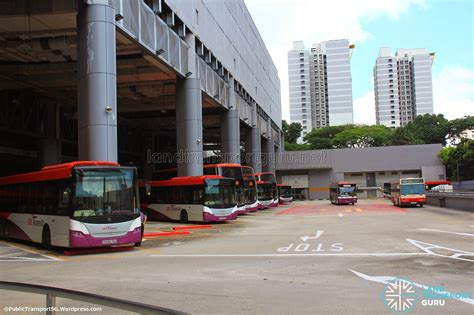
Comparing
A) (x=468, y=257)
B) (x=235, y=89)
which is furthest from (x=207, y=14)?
(x=468, y=257)

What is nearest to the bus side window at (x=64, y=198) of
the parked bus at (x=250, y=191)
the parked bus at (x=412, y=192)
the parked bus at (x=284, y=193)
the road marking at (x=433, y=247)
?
the road marking at (x=433, y=247)

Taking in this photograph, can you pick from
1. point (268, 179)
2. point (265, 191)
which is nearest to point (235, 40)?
point (268, 179)

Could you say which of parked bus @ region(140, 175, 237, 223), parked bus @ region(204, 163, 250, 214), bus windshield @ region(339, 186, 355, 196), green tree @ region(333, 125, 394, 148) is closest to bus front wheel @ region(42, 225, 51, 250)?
parked bus @ region(140, 175, 237, 223)

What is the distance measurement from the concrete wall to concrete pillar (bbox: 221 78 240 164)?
152 inches

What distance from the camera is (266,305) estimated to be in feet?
24.0

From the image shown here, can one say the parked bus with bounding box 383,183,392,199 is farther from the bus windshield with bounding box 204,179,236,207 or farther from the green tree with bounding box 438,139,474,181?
the bus windshield with bounding box 204,179,236,207

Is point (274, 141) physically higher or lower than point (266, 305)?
higher

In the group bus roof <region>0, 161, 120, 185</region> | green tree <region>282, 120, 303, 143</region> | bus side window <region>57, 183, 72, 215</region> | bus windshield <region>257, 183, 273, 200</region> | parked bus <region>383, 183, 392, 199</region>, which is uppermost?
green tree <region>282, 120, 303, 143</region>

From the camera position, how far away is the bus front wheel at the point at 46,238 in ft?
53.7

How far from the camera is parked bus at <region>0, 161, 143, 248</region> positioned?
14.7 meters

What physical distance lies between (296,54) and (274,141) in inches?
3686

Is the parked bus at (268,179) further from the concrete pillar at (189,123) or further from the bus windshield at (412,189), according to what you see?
the concrete pillar at (189,123)

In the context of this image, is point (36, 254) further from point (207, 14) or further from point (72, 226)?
point (207, 14)

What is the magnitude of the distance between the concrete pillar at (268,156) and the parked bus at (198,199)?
1616 inches
